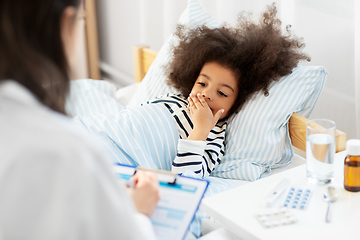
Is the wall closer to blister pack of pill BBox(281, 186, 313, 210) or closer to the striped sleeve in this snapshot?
the striped sleeve

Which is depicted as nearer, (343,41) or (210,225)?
(210,225)

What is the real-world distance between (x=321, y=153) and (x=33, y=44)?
65cm

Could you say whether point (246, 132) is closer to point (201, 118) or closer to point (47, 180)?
point (201, 118)

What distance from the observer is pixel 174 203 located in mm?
773

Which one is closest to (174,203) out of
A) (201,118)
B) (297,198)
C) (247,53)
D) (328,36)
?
(297,198)

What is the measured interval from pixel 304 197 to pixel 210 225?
0.25 m

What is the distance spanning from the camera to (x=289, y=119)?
4.26ft

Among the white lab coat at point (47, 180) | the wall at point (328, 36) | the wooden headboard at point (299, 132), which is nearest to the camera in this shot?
the white lab coat at point (47, 180)

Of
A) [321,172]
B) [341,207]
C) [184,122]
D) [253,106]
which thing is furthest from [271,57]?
[341,207]

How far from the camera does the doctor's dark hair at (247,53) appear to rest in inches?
50.6

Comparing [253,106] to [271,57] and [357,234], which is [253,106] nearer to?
[271,57]

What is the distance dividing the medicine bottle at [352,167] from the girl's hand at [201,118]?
1.53ft

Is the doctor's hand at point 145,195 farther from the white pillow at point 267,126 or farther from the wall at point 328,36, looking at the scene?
the wall at point 328,36

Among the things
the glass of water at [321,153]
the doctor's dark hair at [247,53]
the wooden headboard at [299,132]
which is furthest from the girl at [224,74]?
the glass of water at [321,153]
